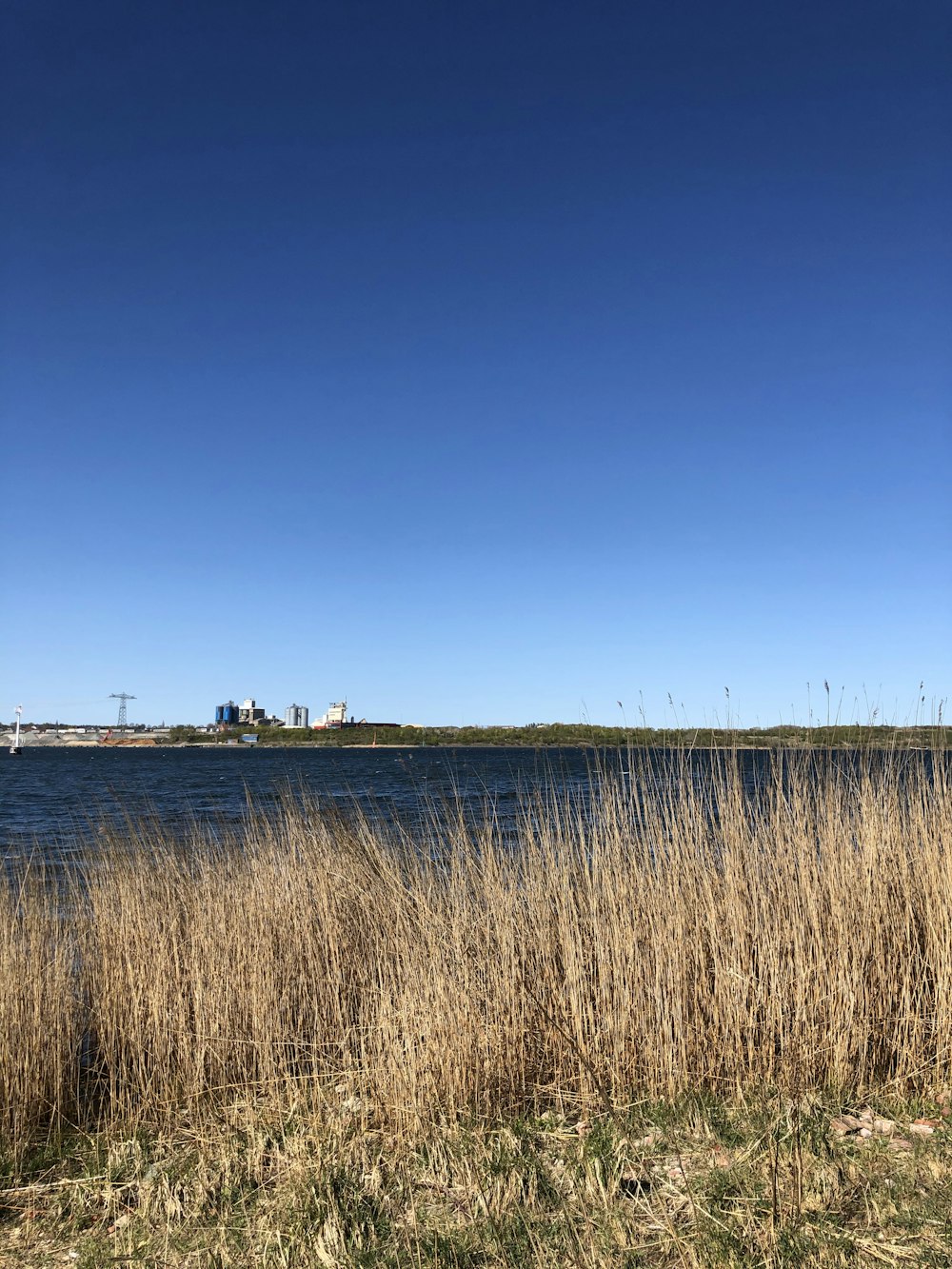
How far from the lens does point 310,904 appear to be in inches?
213

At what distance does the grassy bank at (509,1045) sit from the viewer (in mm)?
3029

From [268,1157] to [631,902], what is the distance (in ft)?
7.33

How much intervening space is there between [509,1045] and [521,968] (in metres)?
0.41

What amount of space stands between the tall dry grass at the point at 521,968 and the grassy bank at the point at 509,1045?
0.02m

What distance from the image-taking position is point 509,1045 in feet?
13.5

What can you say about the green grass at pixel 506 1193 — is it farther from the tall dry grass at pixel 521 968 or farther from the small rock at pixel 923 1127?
the tall dry grass at pixel 521 968

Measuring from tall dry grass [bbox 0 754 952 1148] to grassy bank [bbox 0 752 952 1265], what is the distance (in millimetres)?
21

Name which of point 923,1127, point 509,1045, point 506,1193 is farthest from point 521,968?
point 923,1127

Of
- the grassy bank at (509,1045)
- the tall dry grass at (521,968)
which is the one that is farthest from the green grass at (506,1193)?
the tall dry grass at (521,968)

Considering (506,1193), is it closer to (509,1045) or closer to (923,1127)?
(509,1045)

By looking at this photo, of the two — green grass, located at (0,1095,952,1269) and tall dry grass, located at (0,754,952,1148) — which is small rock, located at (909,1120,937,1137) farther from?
tall dry grass, located at (0,754,952,1148)

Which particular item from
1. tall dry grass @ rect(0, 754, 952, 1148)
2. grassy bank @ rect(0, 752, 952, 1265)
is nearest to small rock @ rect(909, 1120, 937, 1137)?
grassy bank @ rect(0, 752, 952, 1265)

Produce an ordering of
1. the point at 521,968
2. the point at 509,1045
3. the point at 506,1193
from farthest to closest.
Result: the point at 521,968 < the point at 509,1045 < the point at 506,1193

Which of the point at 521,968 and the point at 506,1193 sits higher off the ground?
the point at 521,968
